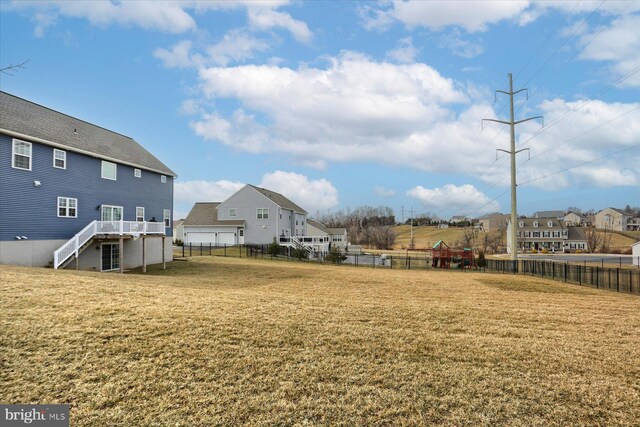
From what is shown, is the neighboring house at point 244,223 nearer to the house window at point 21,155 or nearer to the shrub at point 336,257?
the shrub at point 336,257

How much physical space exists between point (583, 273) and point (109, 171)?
30.2m

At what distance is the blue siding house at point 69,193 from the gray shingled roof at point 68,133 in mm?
64

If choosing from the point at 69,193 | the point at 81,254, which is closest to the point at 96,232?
the point at 81,254

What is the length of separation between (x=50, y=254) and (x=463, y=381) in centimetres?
2120

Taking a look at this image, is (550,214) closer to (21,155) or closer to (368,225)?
(368,225)

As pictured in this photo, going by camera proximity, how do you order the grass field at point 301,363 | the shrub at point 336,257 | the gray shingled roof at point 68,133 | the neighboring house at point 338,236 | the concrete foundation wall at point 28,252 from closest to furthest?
the grass field at point 301,363
the concrete foundation wall at point 28,252
the gray shingled roof at point 68,133
the shrub at point 336,257
the neighboring house at point 338,236

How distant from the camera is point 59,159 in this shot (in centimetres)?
2031

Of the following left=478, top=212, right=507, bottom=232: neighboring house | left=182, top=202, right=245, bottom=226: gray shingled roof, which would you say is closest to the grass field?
left=182, top=202, right=245, bottom=226: gray shingled roof

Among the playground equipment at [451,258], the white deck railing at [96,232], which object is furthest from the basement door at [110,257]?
the playground equipment at [451,258]

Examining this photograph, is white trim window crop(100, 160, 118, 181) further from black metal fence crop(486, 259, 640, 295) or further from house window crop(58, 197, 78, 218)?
black metal fence crop(486, 259, 640, 295)

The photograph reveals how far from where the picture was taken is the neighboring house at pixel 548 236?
80875mm

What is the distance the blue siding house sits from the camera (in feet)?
58.9

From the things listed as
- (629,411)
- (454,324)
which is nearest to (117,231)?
(454,324)

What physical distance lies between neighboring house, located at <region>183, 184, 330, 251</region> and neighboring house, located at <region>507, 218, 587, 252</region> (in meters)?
55.9
